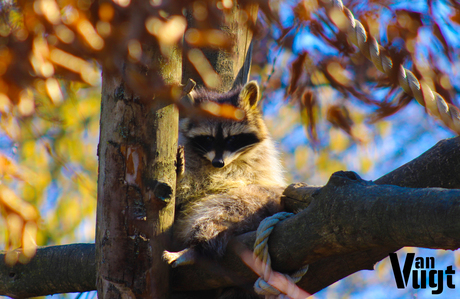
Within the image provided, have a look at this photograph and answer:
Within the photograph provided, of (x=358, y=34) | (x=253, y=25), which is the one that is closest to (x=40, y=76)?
(x=253, y=25)

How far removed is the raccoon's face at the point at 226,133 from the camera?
13.3 feet

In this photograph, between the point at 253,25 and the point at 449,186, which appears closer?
the point at 253,25

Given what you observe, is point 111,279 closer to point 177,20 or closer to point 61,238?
point 177,20

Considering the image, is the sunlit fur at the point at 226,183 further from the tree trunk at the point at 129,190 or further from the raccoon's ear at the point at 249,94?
the tree trunk at the point at 129,190

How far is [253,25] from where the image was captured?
5.66ft

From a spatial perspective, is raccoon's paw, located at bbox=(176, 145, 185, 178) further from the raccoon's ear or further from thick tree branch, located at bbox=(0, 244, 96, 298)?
the raccoon's ear

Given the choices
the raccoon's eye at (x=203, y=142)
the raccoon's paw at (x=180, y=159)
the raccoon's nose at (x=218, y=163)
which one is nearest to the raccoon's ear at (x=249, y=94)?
the raccoon's eye at (x=203, y=142)

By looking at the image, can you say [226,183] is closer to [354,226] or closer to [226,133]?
[226,133]

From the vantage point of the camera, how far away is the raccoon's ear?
166 inches

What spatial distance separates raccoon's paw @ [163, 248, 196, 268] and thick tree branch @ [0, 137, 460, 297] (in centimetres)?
7

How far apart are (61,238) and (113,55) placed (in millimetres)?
5846

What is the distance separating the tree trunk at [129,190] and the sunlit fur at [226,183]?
45 cm

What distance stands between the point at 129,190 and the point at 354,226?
4.12 ft

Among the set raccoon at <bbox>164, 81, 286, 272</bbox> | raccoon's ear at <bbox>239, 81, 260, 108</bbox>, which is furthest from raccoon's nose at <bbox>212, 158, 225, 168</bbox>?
raccoon's ear at <bbox>239, 81, 260, 108</bbox>
